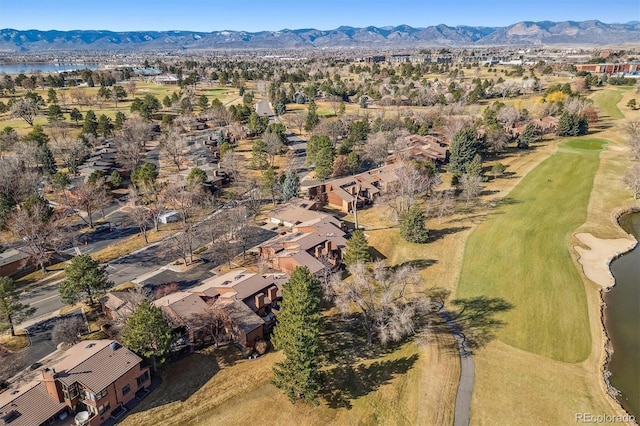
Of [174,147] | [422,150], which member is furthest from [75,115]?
[422,150]

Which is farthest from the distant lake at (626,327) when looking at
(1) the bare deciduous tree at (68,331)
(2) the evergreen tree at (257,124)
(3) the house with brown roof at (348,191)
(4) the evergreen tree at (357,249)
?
(2) the evergreen tree at (257,124)

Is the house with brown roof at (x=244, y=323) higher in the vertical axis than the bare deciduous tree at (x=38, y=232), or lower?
lower

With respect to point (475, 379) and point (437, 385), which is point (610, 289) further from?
point (437, 385)

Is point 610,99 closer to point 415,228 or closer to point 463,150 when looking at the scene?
point 463,150

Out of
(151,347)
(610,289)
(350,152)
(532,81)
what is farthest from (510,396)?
(532,81)

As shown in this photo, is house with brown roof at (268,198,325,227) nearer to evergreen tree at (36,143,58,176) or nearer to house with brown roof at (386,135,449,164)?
house with brown roof at (386,135,449,164)

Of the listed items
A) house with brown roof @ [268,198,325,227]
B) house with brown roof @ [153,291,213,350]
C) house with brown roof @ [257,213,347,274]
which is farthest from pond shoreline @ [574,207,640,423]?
house with brown roof @ [268,198,325,227]

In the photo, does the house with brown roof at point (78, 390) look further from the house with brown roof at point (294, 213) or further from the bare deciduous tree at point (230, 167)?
the bare deciduous tree at point (230, 167)
